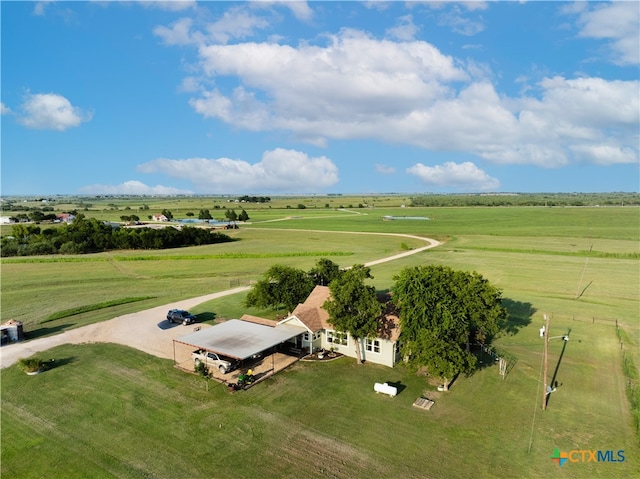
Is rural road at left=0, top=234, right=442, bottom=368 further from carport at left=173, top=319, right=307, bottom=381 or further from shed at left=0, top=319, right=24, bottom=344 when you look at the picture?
carport at left=173, top=319, right=307, bottom=381

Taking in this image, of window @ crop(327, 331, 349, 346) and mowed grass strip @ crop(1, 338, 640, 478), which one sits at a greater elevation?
window @ crop(327, 331, 349, 346)

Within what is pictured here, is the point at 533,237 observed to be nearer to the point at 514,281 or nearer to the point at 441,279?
the point at 514,281

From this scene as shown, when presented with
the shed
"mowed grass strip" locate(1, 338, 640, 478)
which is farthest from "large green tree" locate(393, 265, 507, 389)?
the shed

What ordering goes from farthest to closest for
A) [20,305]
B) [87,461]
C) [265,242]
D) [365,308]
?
[265,242], [20,305], [365,308], [87,461]

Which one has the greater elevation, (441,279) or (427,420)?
(441,279)

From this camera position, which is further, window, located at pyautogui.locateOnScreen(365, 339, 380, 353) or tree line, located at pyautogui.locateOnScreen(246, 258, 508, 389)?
window, located at pyautogui.locateOnScreen(365, 339, 380, 353)

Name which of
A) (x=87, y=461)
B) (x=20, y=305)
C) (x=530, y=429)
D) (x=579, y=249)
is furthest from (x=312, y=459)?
(x=579, y=249)

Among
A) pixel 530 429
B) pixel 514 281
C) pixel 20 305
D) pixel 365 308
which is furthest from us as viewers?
pixel 514 281
